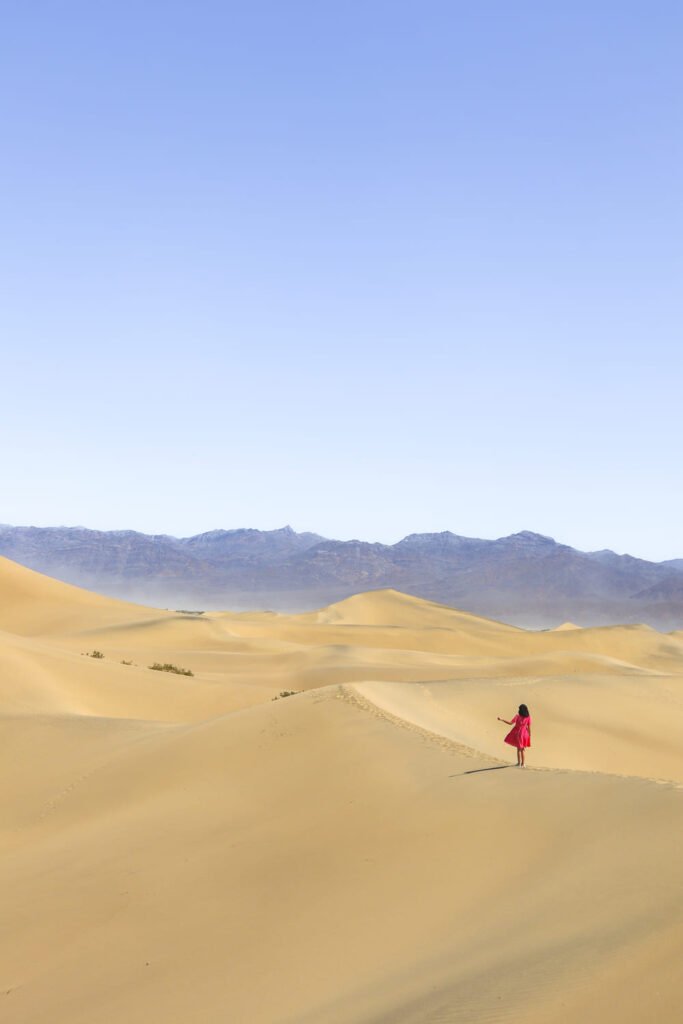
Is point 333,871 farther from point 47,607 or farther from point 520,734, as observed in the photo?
point 47,607

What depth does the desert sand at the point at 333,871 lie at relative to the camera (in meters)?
6.69

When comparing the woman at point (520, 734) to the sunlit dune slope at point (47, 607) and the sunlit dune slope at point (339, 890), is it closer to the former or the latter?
the sunlit dune slope at point (339, 890)

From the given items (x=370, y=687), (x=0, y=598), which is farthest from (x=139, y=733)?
(x=0, y=598)

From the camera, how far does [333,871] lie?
32.0 ft

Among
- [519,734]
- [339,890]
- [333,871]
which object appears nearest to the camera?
[339,890]

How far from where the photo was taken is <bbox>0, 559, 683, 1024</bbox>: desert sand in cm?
669

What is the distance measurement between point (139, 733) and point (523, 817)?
9658mm

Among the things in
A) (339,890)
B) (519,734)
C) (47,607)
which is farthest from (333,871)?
(47,607)

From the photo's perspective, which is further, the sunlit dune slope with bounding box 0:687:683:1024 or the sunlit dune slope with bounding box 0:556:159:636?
the sunlit dune slope with bounding box 0:556:159:636

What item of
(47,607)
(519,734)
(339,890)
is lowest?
(339,890)

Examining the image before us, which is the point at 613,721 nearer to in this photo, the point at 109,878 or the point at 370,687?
the point at 370,687

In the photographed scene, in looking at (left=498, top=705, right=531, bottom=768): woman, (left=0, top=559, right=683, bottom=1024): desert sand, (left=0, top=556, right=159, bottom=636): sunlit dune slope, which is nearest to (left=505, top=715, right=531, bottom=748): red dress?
(left=498, top=705, right=531, bottom=768): woman

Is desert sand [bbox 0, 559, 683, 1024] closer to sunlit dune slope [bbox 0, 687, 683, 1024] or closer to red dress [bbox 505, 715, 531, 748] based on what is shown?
sunlit dune slope [bbox 0, 687, 683, 1024]

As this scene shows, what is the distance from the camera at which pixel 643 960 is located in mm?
6055
